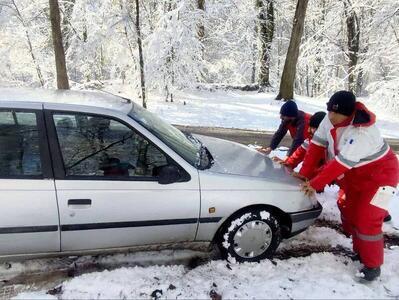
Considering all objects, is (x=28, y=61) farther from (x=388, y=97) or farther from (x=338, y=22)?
(x=388, y=97)

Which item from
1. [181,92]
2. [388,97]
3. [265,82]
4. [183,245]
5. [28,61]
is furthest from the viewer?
[28,61]

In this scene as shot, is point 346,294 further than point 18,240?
Yes

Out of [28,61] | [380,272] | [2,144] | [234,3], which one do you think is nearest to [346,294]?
[380,272]

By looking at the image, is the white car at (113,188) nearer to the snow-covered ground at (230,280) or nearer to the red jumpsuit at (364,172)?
the snow-covered ground at (230,280)

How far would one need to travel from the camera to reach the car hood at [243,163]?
367 centimetres

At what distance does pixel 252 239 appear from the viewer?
3676 millimetres

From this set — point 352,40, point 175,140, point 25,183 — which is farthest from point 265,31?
point 25,183

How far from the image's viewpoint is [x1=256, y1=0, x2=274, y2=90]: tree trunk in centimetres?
2050

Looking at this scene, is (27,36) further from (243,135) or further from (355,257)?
(355,257)

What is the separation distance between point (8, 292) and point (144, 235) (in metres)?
1.19

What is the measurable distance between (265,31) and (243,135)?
42.6ft

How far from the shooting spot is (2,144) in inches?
121

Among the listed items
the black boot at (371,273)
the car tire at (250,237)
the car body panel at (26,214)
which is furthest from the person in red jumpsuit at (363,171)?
the car body panel at (26,214)

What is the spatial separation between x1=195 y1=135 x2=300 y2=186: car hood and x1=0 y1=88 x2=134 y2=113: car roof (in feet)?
3.30
